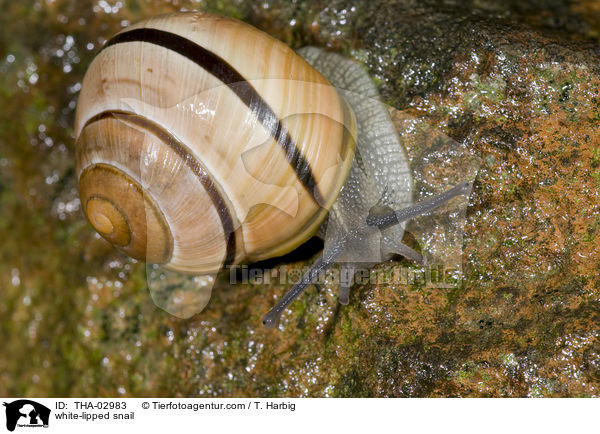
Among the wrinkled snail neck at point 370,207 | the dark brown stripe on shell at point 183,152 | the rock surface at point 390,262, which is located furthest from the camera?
the wrinkled snail neck at point 370,207

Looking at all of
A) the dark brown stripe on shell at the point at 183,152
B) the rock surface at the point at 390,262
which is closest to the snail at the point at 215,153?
the dark brown stripe on shell at the point at 183,152

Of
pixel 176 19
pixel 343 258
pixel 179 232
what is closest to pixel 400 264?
pixel 343 258

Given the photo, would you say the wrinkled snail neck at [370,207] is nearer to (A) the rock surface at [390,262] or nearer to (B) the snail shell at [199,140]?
(A) the rock surface at [390,262]

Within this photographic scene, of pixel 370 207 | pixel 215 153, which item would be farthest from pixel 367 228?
pixel 215 153
